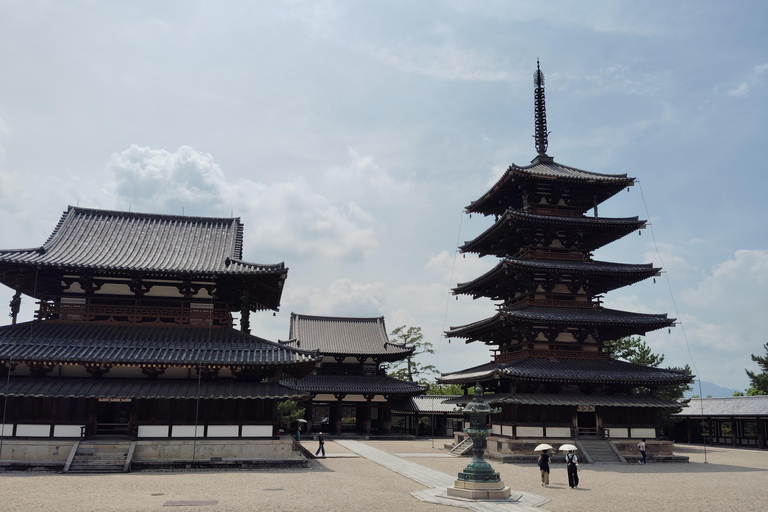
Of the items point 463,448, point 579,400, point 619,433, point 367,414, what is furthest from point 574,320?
point 367,414

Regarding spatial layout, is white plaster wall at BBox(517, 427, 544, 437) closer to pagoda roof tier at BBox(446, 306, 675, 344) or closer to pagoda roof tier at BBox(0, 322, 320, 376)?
pagoda roof tier at BBox(446, 306, 675, 344)

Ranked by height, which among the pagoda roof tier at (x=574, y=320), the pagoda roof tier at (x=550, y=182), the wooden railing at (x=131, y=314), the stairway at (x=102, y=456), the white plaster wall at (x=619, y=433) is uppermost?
the pagoda roof tier at (x=550, y=182)

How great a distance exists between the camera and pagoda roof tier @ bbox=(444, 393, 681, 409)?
33625 millimetres

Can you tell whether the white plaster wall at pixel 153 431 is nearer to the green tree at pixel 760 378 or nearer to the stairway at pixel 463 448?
the stairway at pixel 463 448

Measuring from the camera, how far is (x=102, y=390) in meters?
26.7

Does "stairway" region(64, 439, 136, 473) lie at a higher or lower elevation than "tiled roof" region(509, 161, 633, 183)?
lower

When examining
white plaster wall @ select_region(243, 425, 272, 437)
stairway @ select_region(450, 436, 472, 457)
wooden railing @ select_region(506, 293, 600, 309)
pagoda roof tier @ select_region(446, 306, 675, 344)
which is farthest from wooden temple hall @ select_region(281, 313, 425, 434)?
white plaster wall @ select_region(243, 425, 272, 437)

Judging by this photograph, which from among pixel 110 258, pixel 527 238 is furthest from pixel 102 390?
pixel 527 238

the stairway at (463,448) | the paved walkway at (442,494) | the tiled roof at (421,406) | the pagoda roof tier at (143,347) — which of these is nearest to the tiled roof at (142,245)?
the pagoda roof tier at (143,347)

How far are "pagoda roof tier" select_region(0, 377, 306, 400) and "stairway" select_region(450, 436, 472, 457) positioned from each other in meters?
15.1

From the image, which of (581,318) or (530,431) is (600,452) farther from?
(581,318)

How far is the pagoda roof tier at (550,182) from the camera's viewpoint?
1555 inches

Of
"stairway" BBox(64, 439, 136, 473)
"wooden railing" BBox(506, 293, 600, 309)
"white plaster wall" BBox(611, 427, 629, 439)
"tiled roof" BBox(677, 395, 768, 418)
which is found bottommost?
"stairway" BBox(64, 439, 136, 473)

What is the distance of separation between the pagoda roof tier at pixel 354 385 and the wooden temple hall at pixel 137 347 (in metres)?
24.2
